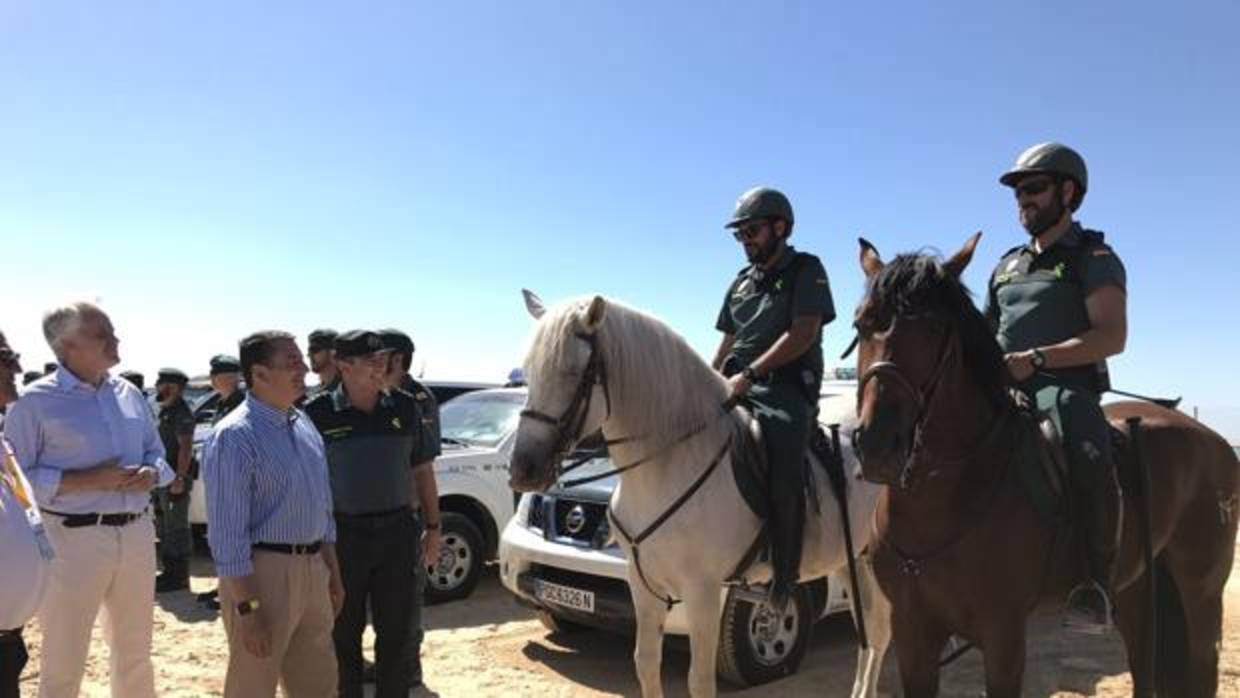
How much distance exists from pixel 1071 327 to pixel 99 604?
4.63 meters

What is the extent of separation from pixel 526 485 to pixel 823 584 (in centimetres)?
336

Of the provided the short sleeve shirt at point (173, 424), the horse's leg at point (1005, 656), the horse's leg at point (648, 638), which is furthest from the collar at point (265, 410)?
the short sleeve shirt at point (173, 424)

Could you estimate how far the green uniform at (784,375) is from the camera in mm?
4289

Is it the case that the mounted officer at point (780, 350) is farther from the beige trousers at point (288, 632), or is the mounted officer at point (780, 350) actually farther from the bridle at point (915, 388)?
the beige trousers at point (288, 632)

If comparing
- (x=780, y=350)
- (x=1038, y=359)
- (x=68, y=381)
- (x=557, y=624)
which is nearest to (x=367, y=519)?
(x=68, y=381)

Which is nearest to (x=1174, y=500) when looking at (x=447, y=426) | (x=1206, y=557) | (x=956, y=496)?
(x=1206, y=557)

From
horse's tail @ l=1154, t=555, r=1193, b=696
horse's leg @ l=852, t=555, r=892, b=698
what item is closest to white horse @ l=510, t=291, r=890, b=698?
horse's leg @ l=852, t=555, r=892, b=698

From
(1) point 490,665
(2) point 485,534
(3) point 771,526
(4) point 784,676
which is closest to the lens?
(3) point 771,526

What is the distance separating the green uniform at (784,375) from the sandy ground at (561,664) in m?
1.94

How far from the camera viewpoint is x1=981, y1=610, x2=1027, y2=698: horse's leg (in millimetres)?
3082

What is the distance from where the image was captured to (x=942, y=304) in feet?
10.1

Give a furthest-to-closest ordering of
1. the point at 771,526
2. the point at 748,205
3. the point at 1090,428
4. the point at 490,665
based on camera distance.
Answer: the point at 490,665 → the point at 748,205 → the point at 771,526 → the point at 1090,428

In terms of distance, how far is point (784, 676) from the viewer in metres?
5.92

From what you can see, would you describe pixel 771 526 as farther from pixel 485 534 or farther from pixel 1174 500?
pixel 485 534
